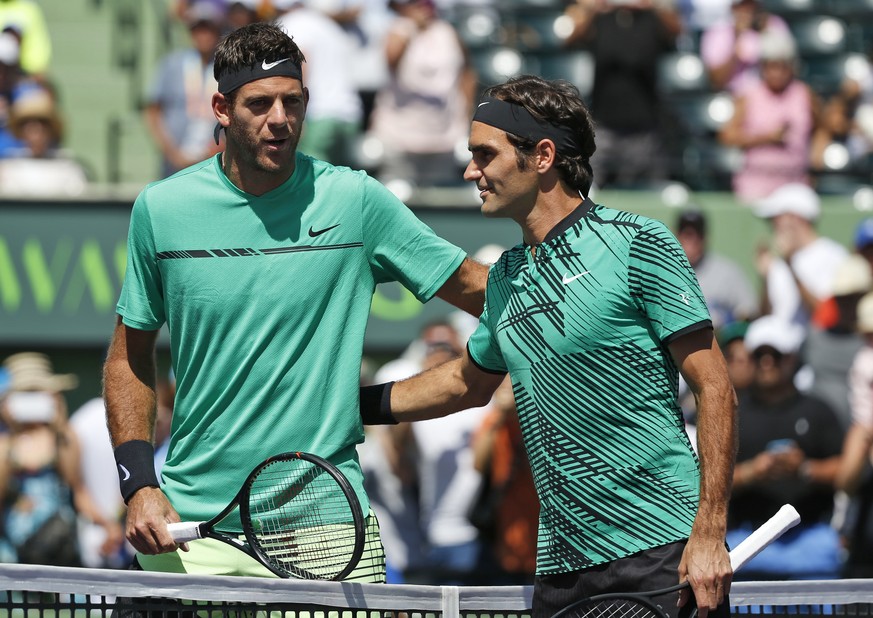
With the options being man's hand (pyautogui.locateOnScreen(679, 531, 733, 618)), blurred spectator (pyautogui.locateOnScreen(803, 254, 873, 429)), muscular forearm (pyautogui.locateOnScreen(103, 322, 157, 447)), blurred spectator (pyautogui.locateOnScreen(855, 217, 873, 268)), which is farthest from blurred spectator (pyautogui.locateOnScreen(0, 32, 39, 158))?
man's hand (pyautogui.locateOnScreen(679, 531, 733, 618))

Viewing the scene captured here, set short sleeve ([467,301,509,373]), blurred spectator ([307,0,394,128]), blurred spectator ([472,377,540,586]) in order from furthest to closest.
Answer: blurred spectator ([307,0,394,128]) → blurred spectator ([472,377,540,586]) → short sleeve ([467,301,509,373])

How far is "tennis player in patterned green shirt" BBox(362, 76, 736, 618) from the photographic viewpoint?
127 inches

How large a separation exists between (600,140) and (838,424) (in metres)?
2.89

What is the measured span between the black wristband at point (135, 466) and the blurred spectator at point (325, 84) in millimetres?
5836

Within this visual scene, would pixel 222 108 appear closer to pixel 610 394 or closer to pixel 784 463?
pixel 610 394

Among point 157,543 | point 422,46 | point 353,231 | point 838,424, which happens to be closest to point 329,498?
point 157,543

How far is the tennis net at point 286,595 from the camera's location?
3.43m

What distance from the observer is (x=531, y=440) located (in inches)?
138

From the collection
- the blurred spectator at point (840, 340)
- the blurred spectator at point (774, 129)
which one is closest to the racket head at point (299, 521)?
the blurred spectator at point (840, 340)

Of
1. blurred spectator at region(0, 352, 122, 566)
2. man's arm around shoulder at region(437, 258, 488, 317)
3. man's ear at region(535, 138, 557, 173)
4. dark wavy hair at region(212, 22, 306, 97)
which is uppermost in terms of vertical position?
dark wavy hair at region(212, 22, 306, 97)

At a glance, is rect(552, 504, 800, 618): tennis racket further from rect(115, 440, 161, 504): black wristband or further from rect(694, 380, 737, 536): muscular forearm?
rect(115, 440, 161, 504): black wristband

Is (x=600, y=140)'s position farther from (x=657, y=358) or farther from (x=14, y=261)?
(x=657, y=358)

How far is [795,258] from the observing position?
8.91m

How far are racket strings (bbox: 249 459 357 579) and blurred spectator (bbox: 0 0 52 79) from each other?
23.6 ft
